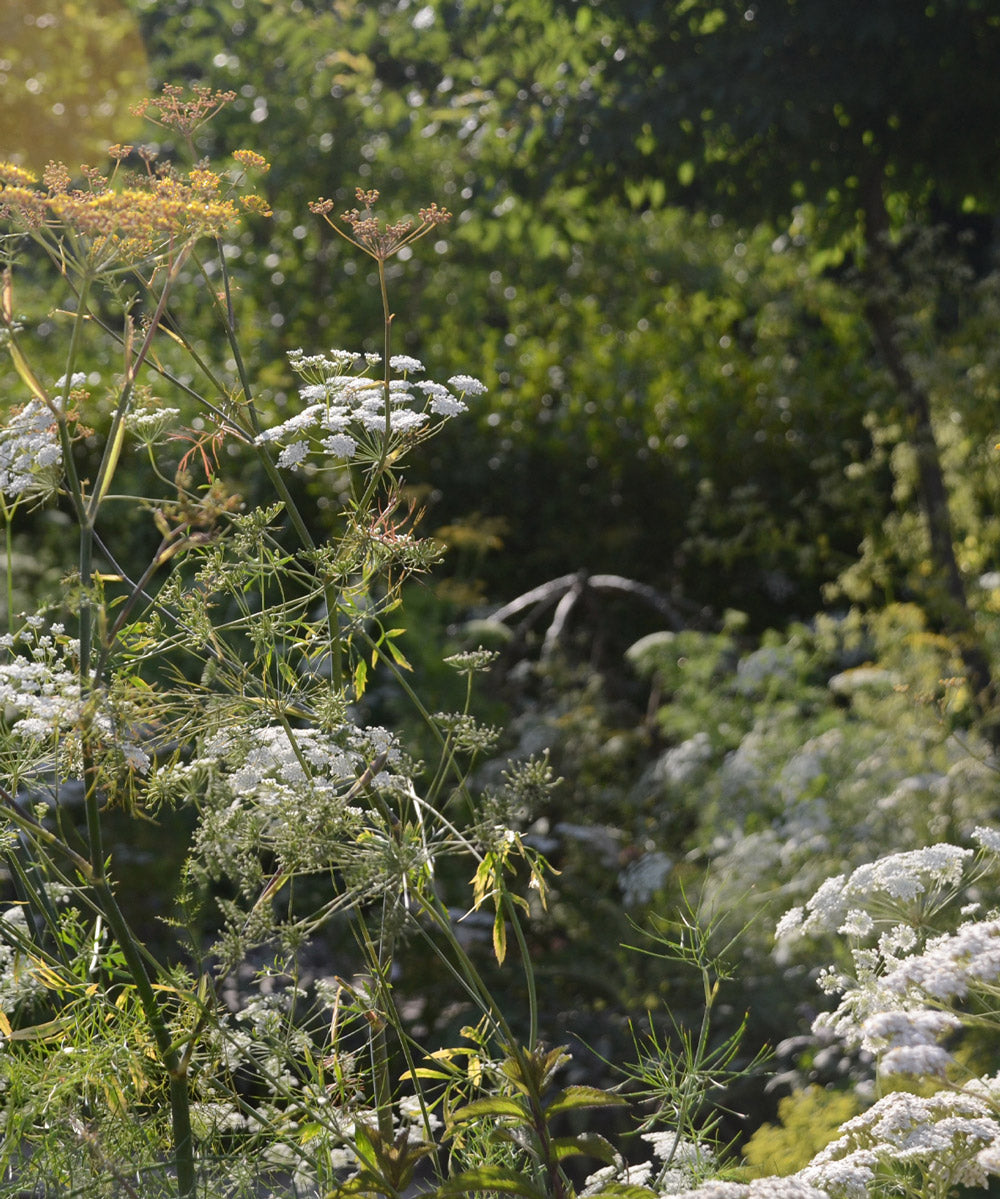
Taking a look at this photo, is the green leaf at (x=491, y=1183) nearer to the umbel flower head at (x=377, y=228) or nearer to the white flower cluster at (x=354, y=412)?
the white flower cluster at (x=354, y=412)

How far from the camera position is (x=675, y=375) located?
636 cm

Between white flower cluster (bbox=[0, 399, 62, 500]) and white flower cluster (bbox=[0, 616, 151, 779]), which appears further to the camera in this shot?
white flower cluster (bbox=[0, 399, 62, 500])

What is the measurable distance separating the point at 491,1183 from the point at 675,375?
5.39 m

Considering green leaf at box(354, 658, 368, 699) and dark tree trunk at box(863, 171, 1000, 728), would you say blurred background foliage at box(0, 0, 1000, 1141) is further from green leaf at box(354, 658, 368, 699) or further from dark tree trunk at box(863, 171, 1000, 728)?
green leaf at box(354, 658, 368, 699)

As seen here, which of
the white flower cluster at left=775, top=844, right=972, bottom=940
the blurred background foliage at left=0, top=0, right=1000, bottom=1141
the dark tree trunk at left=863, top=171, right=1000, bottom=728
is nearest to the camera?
the white flower cluster at left=775, top=844, right=972, bottom=940

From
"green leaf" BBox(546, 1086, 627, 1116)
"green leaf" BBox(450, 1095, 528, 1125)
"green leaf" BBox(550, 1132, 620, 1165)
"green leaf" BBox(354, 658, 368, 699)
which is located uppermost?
"green leaf" BBox(354, 658, 368, 699)

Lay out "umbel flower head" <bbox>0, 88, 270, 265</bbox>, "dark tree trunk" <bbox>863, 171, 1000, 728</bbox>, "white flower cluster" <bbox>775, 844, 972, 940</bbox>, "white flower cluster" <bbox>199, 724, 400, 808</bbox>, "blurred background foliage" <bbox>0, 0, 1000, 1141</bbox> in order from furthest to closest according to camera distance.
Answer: "dark tree trunk" <bbox>863, 171, 1000, 728</bbox> < "blurred background foliage" <bbox>0, 0, 1000, 1141</bbox> < "white flower cluster" <bbox>775, 844, 972, 940</bbox> < "white flower cluster" <bbox>199, 724, 400, 808</bbox> < "umbel flower head" <bbox>0, 88, 270, 265</bbox>

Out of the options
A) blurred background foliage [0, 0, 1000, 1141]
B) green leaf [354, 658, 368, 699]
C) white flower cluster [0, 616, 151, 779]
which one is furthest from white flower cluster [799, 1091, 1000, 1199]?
blurred background foliage [0, 0, 1000, 1141]

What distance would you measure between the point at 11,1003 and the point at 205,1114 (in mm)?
311

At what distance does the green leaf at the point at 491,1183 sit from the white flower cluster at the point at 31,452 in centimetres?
95

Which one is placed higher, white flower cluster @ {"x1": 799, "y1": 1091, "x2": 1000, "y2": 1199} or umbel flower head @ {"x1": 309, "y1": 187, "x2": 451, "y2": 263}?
umbel flower head @ {"x1": 309, "y1": 187, "x2": 451, "y2": 263}

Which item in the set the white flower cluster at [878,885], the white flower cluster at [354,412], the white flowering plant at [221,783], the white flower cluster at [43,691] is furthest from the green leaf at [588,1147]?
the white flower cluster at [354,412]

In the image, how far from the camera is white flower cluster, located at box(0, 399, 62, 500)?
153 centimetres

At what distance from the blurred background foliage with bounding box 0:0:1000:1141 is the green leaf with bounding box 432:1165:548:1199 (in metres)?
1.59
